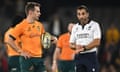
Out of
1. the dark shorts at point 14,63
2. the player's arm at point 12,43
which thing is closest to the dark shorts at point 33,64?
the player's arm at point 12,43

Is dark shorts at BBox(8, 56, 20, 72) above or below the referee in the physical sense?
below

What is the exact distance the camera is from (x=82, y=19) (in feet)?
49.1

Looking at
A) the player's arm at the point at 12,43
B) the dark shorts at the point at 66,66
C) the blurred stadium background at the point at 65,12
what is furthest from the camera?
the blurred stadium background at the point at 65,12

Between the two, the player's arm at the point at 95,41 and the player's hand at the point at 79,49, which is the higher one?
the player's arm at the point at 95,41

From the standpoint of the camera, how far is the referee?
583 inches

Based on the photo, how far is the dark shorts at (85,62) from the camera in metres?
14.8

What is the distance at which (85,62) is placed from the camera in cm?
1483

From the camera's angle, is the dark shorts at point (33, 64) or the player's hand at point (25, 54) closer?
the player's hand at point (25, 54)

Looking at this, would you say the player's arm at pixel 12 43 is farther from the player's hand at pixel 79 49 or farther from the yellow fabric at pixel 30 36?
the player's hand at pixel 79 49

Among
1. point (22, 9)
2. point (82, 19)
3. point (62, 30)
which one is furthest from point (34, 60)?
point (22, 9)

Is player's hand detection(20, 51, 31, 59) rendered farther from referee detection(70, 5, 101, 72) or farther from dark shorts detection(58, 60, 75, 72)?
dark shorts detection(58, 60, 75, 72)

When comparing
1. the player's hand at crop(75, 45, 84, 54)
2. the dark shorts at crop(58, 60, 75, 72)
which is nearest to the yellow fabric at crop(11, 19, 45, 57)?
the player's hand at crop(75, 45, 84, 54)

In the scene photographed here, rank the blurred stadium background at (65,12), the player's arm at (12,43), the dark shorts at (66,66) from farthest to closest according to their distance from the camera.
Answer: the blurred stadium background at (65,12)
the dark shorts at (66,66)
the player's arm at (12,43)

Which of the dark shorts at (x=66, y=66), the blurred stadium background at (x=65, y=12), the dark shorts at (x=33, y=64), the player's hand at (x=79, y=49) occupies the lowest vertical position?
the dark shorts at (x=66, y=66)
